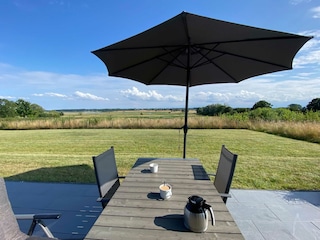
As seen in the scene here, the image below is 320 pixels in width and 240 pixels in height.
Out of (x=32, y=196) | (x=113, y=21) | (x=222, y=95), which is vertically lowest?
(x=32, y=196)

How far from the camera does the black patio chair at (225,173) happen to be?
1794mm

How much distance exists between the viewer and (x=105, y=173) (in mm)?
1947

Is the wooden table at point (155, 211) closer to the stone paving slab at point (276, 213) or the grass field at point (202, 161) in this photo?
the stone paving slab at point (276, 213)

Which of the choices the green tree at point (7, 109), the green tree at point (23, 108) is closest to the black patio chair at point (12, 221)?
the green tree at point (7, 109)

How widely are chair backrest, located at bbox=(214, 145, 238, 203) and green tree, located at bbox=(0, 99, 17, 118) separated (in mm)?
34068

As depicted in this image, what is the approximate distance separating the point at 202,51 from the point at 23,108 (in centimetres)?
3716

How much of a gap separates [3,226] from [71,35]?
11497mm

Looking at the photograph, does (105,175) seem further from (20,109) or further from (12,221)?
(20,109)

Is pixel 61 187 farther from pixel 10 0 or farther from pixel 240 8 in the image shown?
pixel 10 0

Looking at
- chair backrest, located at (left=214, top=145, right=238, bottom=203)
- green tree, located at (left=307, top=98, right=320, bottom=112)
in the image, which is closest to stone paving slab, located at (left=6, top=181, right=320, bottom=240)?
chair backrest, located at (left=214, top=145, right=238, bottom=203)

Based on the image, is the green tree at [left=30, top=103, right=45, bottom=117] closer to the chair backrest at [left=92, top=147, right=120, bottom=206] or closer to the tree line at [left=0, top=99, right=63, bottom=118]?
the tree line at [left=0, top=99, right=63, bottom=118]

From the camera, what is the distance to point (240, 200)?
2729 millimetres

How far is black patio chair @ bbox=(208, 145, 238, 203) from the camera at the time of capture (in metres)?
1.79

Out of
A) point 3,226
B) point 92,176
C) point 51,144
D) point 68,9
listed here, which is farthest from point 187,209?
point 68,9
